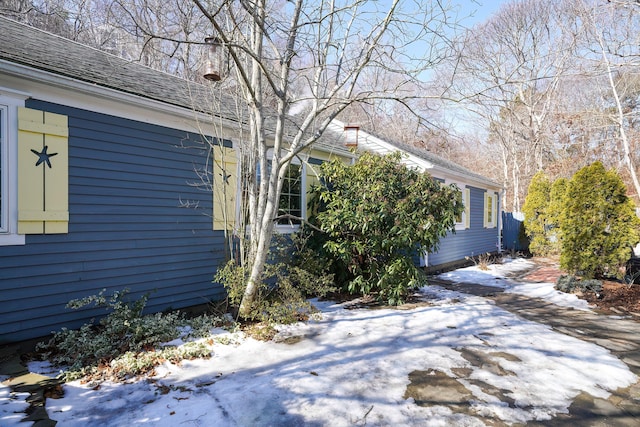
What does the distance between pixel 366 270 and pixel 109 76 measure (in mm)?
5104

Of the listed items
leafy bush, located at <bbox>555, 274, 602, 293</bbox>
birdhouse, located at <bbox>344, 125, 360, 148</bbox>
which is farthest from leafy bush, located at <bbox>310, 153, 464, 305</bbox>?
leafy bush, located at <bbox>555, 274, 602, 293</bbox>

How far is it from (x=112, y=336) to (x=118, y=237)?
1.22 meters

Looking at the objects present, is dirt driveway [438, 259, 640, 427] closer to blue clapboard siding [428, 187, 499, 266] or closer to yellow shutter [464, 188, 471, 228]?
blue clapboard siding [428, 187, 499, 266]

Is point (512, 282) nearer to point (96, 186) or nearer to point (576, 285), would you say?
point (576, 285)

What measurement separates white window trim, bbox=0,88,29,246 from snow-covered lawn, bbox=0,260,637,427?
1584mm

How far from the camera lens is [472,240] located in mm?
12219

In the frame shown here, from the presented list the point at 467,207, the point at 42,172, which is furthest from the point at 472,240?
the point at 42,172

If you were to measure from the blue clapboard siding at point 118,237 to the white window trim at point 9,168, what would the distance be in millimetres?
128

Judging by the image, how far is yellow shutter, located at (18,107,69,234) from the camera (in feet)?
12.4

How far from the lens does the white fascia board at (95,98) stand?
12.3ft

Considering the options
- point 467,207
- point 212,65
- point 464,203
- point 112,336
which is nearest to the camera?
point 112,336

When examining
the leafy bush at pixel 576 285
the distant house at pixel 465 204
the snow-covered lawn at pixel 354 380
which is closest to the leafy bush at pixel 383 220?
the snow-covered lawn at pixel 354 380

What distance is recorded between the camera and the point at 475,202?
12695 mm

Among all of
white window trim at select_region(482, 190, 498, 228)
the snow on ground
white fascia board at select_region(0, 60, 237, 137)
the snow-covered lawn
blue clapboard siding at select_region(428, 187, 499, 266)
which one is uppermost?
white fascia board at select_region(0, 60, 237, 137)
